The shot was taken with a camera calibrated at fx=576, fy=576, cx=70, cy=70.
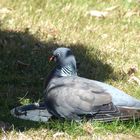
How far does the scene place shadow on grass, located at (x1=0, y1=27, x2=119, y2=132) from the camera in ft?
23.1

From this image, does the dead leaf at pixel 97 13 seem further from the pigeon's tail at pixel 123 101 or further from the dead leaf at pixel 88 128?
the dead leaf at pixel 88 128

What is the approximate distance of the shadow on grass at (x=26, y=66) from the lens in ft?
23.1

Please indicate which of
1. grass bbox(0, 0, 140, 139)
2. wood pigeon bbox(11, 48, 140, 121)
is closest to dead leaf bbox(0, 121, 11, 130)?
grass bbox(0, 0, 140, 139)

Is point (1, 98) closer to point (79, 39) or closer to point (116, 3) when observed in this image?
point (79, 39)

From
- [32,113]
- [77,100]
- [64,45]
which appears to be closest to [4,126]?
[32,113]

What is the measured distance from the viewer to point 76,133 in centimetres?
598

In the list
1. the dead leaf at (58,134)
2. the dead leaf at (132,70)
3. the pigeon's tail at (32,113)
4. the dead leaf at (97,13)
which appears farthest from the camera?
the dead leaf at (97,13)

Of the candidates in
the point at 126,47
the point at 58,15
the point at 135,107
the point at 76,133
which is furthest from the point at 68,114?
the point at 58,15

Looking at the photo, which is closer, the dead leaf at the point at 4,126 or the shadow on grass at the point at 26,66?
the dead leaf at the point at 4,126

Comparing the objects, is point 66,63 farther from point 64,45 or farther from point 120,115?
point 64,45

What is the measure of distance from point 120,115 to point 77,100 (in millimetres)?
481

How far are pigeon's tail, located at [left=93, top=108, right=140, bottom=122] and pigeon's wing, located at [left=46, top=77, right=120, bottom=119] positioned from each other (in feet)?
0.15

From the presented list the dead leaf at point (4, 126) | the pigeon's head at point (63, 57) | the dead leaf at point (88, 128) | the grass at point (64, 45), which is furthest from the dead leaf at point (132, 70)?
the dead leaf at point (4, 126)

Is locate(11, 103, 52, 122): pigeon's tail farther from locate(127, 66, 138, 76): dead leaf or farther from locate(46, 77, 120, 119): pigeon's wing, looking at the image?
locate(127, 66, 138, 76): dead leaf
